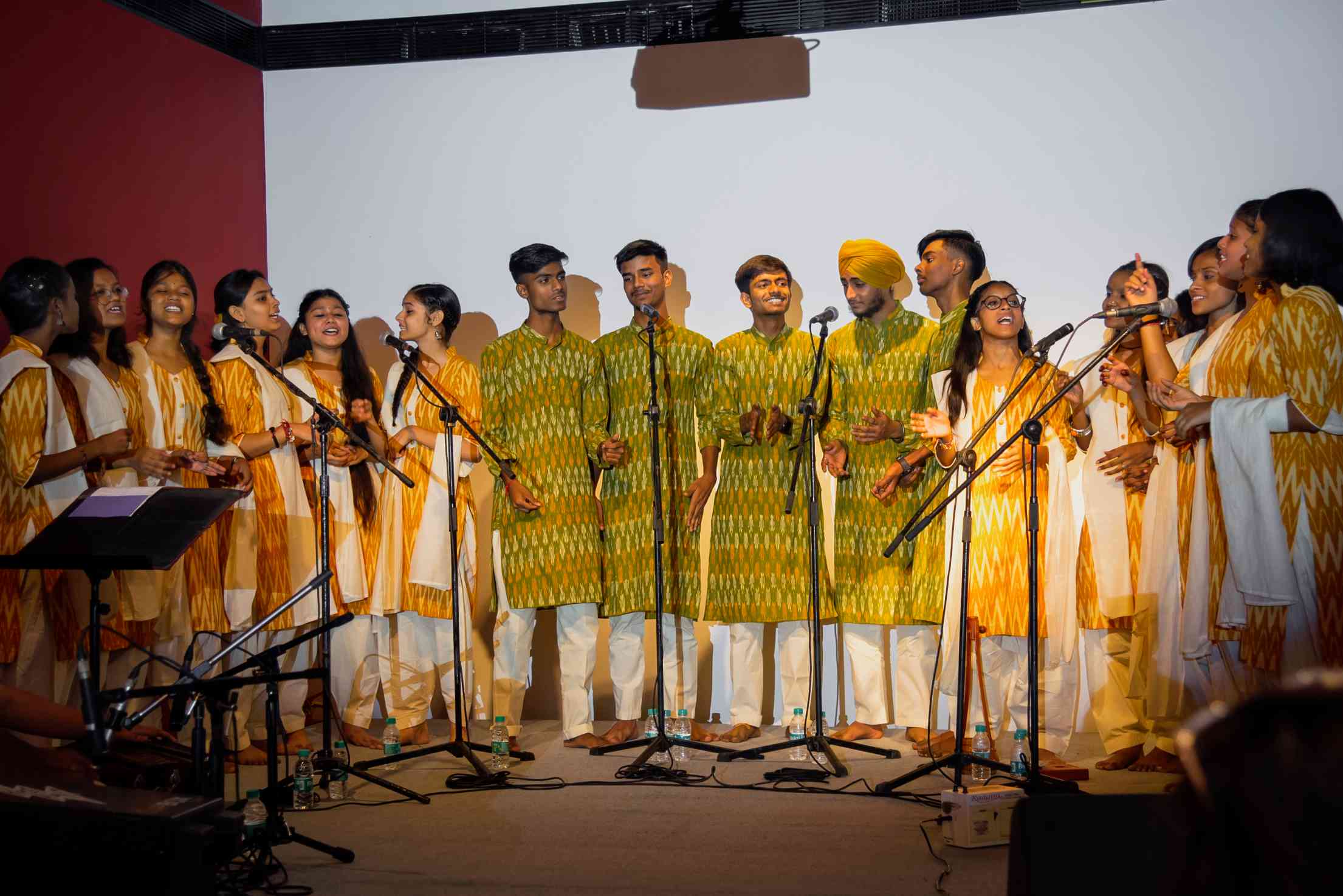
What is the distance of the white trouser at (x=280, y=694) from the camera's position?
552 cm

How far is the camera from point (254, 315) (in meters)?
5.86

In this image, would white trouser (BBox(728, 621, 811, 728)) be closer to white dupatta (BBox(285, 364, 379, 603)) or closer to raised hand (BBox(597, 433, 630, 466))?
raised hand (BBox(597, 433, 630, 466))

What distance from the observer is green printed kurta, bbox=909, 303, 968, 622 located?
5301 millimetres

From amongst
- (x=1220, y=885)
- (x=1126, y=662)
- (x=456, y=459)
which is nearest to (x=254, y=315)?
(x=456, y=459)

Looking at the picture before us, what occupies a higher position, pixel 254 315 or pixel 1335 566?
pixel 254 315

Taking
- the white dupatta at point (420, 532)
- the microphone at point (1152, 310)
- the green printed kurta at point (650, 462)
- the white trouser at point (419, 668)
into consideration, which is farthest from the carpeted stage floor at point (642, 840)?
the microphone at point (1152, 310)

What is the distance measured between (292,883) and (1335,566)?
3.36 m

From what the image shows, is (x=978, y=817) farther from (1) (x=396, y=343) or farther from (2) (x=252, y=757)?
(2) (x=252, y=757)

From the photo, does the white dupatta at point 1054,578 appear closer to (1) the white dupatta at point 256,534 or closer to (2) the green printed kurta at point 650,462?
(2) the green printed kurta at point 650,462

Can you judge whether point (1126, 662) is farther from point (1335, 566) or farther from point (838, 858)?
point (838, 858)

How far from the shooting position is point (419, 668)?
5781 millimetres

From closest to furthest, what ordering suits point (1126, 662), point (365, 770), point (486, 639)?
point (365, 770)
point (1126, 662)
point (486, 639)

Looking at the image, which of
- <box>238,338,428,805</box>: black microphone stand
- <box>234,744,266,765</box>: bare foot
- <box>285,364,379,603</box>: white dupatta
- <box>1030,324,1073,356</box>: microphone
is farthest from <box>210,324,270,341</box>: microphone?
<box>1030,324,1073,356</box>: microphone

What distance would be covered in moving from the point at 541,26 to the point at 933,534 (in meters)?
3.53
